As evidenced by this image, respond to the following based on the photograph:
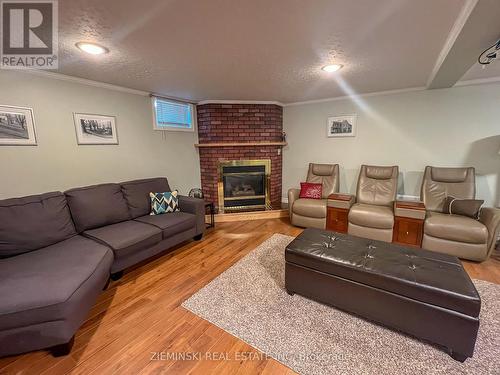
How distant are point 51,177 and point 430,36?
3884mm

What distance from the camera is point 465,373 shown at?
49.6 inches

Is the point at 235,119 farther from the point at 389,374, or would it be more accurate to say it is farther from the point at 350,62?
the point at 389,374

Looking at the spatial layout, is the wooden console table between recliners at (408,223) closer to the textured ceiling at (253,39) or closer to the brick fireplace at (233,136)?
the textured ceiling at (253,39)

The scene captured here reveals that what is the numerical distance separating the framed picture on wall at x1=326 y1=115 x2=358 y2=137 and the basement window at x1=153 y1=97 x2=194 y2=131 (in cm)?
257

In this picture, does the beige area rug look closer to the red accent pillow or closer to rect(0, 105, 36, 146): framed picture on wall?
the red accent pillow

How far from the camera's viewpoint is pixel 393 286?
4.85 feet

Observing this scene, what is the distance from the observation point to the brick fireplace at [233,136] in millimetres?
3951

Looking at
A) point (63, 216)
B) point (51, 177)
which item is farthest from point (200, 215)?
point (51, 177)

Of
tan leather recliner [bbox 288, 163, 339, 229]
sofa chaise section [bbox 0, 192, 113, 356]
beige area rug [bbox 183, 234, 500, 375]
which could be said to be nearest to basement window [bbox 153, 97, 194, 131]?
sofa chaise section [bbox 0, 192, 113, 356]

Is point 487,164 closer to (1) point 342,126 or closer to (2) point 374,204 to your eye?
(2) point 374,204

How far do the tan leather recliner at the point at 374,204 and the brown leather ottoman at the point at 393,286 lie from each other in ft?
3.53

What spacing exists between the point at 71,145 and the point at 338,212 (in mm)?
3633

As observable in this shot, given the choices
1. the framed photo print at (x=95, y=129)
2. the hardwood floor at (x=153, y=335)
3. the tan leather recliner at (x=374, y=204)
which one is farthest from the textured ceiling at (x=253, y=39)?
the hardwood floor at (x=153, y=335)

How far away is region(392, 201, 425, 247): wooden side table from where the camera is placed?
8.81 ft
